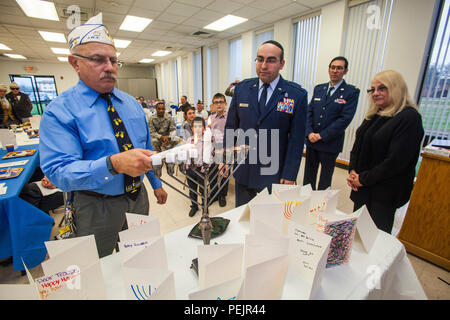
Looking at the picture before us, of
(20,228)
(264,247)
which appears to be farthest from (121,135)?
(20,228)

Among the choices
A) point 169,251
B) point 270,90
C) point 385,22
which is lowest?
point 169,251

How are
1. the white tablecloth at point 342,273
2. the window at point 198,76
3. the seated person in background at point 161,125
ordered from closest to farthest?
1. the white tablecloth at point 342,273
2. the seated person in background at point 161,125
3. the window at point 198,76

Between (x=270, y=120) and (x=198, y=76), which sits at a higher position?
(x=198, y=76)

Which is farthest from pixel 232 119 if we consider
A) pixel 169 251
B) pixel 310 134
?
pixel 310 134

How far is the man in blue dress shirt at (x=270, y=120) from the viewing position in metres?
1.57

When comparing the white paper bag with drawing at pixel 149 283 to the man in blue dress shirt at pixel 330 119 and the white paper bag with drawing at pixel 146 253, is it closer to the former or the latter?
the white paper bag with drawing at pixel 146 253

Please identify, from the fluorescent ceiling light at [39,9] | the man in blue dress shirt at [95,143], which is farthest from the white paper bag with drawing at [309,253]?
the fluorescent ceiling light at [39,9]

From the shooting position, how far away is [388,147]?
4.94 ft

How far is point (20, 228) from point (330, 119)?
3.23m

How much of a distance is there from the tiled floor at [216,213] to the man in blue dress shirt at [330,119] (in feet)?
2.28

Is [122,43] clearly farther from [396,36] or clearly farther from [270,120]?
[270,120]

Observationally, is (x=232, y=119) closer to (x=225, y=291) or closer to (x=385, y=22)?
(x=225, y=291)

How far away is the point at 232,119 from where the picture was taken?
5.91 ft
